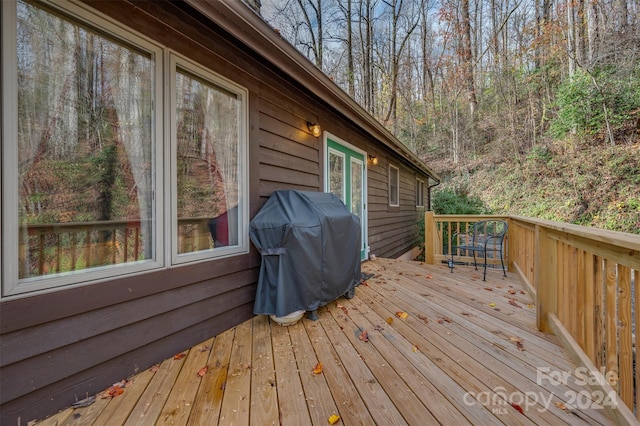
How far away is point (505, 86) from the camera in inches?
420

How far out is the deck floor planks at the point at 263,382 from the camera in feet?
4.36

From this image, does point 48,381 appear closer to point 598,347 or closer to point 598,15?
point 598,347

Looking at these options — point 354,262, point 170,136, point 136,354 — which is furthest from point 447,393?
point 170,136

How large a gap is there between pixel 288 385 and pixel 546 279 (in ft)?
7.30

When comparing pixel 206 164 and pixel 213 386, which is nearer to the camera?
pixel 213 386

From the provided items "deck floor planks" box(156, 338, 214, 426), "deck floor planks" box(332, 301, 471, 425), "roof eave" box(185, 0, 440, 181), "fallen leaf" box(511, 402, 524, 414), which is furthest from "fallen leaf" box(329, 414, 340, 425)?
"roof eave" box(185, 0, 440, 181)

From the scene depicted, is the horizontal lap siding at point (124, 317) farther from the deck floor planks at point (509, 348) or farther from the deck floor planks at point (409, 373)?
the deck floor planks at point (509, 348)

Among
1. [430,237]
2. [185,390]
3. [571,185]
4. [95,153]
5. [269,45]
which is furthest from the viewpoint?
[571,185]

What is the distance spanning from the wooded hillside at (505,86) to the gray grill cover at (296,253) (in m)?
3.81

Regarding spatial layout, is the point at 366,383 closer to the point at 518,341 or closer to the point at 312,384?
the point at 312,384

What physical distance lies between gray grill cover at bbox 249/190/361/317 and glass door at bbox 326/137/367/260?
1.40 metres

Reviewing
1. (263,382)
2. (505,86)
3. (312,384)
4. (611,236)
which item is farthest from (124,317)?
(505,86)

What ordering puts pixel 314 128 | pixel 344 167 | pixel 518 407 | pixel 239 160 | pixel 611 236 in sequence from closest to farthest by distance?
pixel 611 236, pixel 518 407, pixel 239 160, pixel 314 128, pixel 344 167

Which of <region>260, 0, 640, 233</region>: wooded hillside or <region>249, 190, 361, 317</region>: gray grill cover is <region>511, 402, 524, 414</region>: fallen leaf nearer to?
<region>249, 190, 361, 317</region>: gray grill cover
